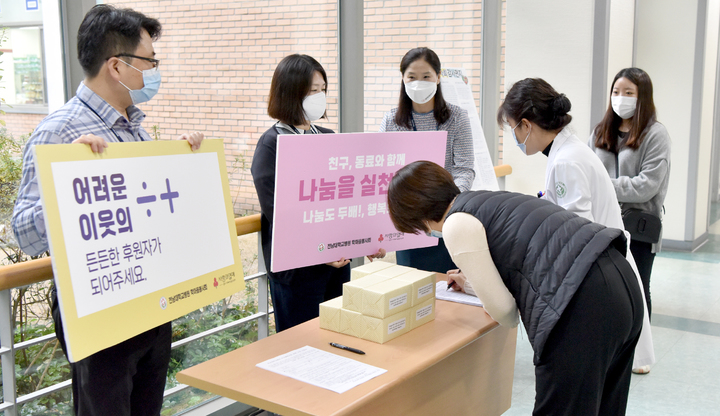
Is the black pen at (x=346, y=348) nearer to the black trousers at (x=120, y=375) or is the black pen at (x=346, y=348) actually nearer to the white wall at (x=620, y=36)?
the black trousers at (x=120, y=375)

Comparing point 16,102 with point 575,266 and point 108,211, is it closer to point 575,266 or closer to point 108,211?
point 108,211

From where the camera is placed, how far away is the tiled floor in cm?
297

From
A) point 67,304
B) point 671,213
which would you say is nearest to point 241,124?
point 67,304

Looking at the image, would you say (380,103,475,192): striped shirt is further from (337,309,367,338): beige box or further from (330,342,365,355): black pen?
(330,342,365,355): black pen

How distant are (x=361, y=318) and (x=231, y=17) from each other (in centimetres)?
182

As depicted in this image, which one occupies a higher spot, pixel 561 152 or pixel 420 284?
pixel 561 152

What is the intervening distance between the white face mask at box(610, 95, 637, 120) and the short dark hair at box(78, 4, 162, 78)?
2.81 meters

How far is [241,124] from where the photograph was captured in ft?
9.90

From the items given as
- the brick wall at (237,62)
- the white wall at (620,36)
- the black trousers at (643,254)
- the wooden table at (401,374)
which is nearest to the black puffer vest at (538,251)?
the wooden table at (401,374)

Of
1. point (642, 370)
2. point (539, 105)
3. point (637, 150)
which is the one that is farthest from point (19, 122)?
point (642, 370)

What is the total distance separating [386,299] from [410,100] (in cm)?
155

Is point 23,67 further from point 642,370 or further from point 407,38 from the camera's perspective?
point 642,370

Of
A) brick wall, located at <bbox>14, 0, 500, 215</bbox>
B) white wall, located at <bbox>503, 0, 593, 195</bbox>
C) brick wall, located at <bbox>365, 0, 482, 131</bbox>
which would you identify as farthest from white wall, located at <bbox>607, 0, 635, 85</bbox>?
brick wall, located at <bbox>14, 0, 500, 215</bbox>

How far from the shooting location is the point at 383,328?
5.91ft
